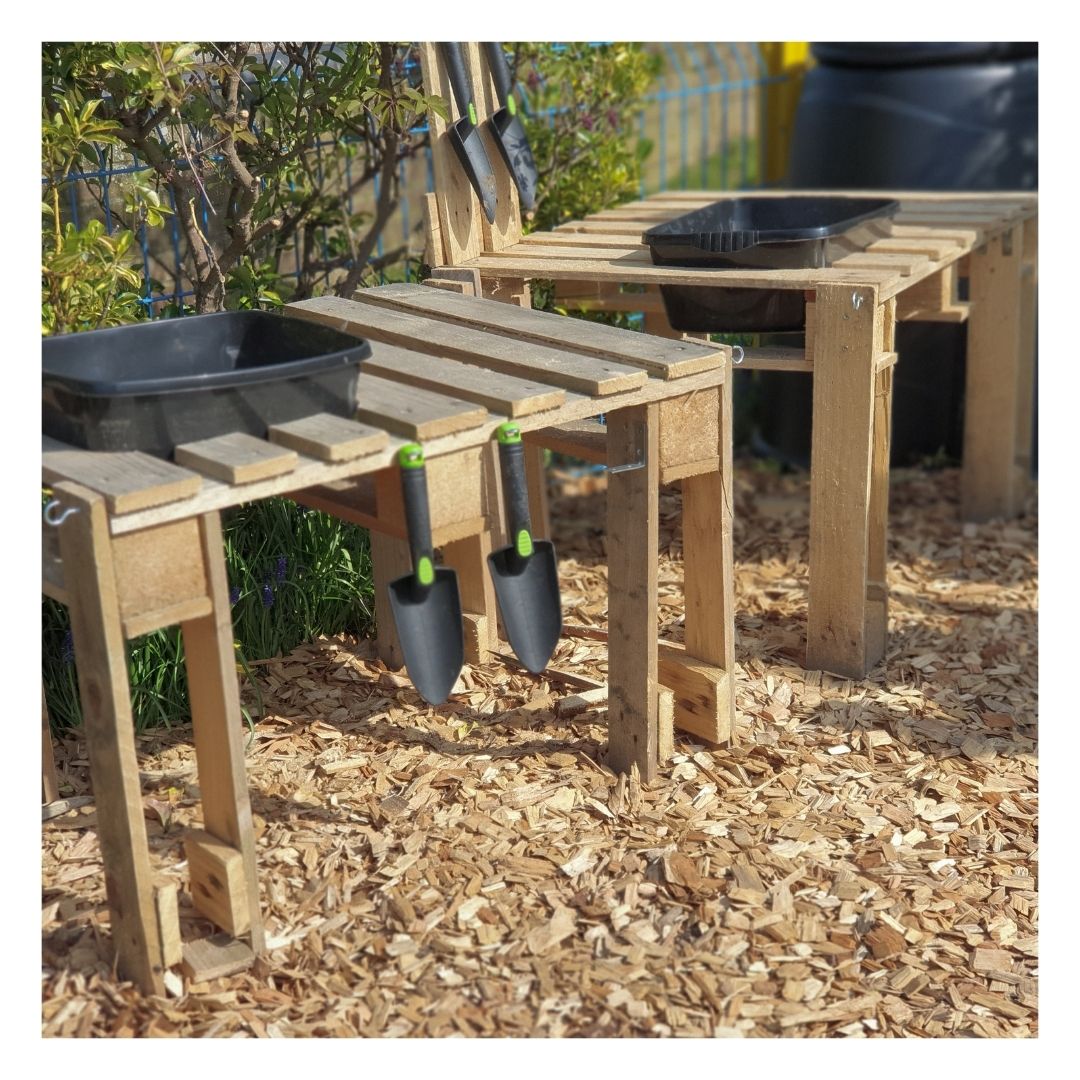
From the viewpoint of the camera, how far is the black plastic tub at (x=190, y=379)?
2.46 meters

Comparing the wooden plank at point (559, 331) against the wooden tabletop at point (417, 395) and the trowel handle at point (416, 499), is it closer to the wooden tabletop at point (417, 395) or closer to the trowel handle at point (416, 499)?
the wooden tabletop at point (417, 395)

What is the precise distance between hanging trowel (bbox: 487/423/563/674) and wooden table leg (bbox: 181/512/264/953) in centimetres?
52

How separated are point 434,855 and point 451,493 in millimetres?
807

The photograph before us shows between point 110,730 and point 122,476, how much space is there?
430 millimetres

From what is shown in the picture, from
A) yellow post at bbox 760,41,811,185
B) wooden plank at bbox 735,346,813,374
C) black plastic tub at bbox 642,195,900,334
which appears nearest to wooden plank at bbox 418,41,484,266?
black plastic tub at bbox 642,195,900,334

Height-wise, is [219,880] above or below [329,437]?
below

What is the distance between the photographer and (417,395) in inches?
109

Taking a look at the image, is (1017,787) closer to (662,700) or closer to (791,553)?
(662,700)

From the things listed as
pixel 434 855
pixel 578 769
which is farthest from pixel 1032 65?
pixel 434 855

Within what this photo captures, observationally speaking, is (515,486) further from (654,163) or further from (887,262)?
(654,163)

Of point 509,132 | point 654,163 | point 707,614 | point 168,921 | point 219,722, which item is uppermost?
point 509,132

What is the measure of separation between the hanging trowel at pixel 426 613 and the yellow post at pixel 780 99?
4.58m

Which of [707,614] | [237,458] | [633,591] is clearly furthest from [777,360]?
[237,458]

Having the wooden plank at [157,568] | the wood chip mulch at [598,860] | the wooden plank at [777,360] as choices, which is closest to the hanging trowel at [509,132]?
the wooden plank at [777,360]
